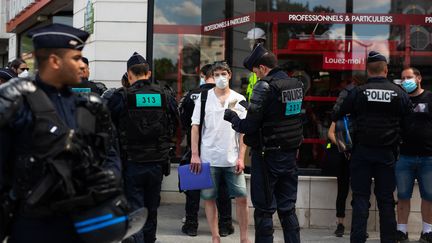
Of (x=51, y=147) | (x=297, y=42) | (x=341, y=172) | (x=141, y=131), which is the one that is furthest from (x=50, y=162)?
(x=297, y=42)

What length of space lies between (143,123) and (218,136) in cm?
92

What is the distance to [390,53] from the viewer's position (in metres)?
8.18

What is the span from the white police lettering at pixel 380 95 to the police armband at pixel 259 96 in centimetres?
108

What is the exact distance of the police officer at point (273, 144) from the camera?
17.3 ft

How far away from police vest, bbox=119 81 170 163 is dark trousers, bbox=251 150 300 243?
934 millimetres

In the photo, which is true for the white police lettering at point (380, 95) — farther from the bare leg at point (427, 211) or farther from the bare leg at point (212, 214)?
the bare leg at point (212, 214)

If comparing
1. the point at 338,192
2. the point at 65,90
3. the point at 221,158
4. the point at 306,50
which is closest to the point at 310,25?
the point at 306,50

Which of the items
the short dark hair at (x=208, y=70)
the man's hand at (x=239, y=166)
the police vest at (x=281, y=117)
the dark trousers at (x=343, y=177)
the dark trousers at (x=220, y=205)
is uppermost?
the short dark hair at (x=208, y=70)

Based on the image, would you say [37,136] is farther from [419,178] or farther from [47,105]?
[419,178]

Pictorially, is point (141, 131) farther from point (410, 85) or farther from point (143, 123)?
point (410, 85)

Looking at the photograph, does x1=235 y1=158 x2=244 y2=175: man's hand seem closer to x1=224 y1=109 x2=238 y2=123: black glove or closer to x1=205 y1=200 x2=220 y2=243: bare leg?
x1=205 y1=200 x2=220 y2=243: bare leg

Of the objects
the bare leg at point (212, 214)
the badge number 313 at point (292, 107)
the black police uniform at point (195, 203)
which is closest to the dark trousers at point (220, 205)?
the black police uniform at point (195, 203)

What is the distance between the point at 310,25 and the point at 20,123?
237 inches

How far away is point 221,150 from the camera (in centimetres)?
590
